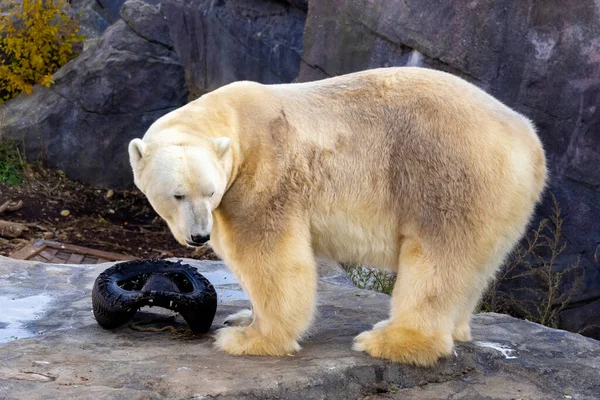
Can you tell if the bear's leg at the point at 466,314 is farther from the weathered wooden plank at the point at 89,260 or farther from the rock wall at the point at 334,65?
the weathered wooden plank at the point at 89,260

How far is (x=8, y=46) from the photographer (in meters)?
10.3

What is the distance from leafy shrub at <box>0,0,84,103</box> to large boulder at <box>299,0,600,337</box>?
4.70 m

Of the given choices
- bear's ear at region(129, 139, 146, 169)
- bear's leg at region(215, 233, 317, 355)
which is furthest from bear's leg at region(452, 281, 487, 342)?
bear's ear at region(129, 139, 146, 169)

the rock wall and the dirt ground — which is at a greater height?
the rock wall

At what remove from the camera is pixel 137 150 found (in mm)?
3770

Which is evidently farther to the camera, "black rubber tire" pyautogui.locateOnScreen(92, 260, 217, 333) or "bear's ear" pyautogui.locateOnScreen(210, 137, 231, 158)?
"black rubber tire" pyautogui.locateOnScreen(92, 260, 217, 333)

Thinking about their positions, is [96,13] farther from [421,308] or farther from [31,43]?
[421,308]

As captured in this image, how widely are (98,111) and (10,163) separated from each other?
46.1 inches

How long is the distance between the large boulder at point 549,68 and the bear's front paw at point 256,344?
3706 millimetres

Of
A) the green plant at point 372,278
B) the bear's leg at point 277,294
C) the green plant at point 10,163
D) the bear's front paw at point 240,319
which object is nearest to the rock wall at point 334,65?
the green plant at point 10,163

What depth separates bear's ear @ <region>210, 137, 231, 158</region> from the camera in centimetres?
377

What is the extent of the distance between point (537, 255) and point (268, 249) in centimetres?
420

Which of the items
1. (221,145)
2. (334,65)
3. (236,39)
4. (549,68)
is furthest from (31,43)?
(221,145)

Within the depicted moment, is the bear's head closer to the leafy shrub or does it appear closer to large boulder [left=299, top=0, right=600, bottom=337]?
large boulder [left=299, top=0, right=600, bottom=337]
